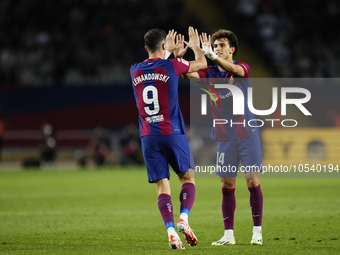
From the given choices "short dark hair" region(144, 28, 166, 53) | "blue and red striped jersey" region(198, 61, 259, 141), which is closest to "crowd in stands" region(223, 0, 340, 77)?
"blue and red striped jersey" region(198, 61, 259, 141)

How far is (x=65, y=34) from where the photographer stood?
2342 cm

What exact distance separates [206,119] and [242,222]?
14.3 m

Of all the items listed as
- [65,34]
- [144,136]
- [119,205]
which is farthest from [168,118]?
[65,34]

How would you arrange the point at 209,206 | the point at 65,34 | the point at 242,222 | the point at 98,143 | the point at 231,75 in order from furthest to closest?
1. the point at 65,34
2. the point at 98,143
3. the point at 209,206
4. the point at 242,222
5. the point at 231,75

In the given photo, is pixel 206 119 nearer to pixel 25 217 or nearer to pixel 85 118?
pixel 85 118

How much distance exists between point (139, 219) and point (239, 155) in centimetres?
261

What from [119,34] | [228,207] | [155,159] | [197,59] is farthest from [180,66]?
[119,34]

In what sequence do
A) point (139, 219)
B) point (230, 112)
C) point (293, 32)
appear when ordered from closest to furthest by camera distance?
point (230, 112) < point (139, 219) < point (293, 32)

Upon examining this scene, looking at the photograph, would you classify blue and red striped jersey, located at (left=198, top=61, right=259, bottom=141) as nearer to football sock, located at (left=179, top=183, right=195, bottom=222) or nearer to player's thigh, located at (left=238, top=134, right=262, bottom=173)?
player's thigh, located at (left=238, top=134, right=262, bottom=173)

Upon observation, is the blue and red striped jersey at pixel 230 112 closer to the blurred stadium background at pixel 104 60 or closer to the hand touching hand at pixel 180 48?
the hand touching hand at pixel 180 48

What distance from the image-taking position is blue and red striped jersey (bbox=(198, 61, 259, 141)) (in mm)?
5926

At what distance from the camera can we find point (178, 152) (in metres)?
5.55

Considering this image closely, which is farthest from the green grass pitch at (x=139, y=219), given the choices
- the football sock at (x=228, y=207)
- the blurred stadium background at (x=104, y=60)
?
the blurred stadium background at (x=104, y=60)

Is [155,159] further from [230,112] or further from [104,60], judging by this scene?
[104,60]
